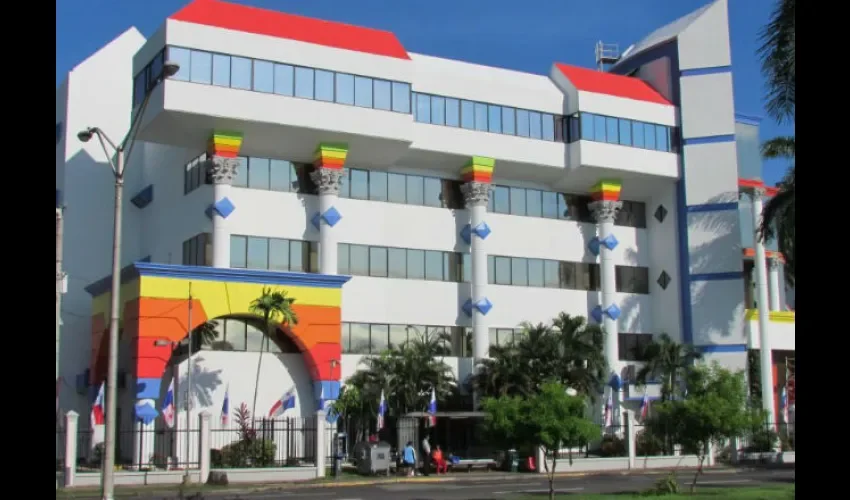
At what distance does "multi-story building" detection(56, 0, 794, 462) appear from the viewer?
42531 millimetres

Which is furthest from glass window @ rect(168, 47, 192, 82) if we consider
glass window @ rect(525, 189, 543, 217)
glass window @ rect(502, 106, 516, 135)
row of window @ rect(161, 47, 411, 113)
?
glass window @ rect(525, 189, 543, 217)

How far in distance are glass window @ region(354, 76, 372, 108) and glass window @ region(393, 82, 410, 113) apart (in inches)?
50.3

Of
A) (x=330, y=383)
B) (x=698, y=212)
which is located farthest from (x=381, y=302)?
(x=698, y=212)

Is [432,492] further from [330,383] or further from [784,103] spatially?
[784,103]

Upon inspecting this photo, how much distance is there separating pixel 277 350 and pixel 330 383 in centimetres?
300

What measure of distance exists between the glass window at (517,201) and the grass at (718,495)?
80.8ft

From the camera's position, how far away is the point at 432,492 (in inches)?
1225

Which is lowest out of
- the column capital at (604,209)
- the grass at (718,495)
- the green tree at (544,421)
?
the grass at (718,495)

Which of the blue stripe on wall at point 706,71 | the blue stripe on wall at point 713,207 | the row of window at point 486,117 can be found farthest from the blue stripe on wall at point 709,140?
the row of window at point 486,117

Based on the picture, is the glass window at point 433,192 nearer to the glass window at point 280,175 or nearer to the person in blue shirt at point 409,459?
the glass window at point 280,175

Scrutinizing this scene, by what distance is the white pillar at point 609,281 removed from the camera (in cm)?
5225

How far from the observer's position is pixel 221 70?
139 feet

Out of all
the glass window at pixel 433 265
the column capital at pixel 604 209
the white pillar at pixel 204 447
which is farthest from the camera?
the column capital at pixel 604 209
